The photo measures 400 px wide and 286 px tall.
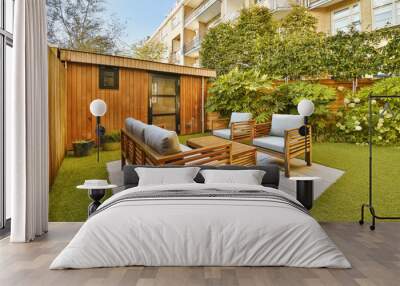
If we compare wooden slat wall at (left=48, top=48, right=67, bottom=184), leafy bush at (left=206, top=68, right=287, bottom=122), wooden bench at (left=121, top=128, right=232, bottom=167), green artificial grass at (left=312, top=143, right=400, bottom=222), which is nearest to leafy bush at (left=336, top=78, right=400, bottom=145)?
green artificial grass at (left=312, top=143, right=400, bottom=222)

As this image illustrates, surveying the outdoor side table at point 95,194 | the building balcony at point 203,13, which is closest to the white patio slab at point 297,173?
the outdoor side table at point 95,194

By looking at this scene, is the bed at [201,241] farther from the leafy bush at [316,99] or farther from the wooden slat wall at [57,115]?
the leafy bush at [316,99]

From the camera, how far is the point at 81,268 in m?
2.25

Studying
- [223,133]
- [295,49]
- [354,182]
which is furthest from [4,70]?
[354,182]

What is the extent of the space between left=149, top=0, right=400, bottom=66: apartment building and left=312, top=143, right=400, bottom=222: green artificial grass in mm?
1201

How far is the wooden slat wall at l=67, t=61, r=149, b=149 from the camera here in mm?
3436

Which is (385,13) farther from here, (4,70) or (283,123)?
(4,70)

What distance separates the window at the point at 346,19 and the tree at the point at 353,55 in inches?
1.5

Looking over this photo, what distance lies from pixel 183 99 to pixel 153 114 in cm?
36

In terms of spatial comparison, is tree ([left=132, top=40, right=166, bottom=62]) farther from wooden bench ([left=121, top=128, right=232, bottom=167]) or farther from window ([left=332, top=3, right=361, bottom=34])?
window ([left=332, top=3, right=361, bottom=34])

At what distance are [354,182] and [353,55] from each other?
4.12 ft

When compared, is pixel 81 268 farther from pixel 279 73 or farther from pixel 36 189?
pixel 279 73

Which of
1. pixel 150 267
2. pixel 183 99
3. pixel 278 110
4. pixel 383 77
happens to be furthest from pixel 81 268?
pixel 383 77

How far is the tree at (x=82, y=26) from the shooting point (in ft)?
11.3
